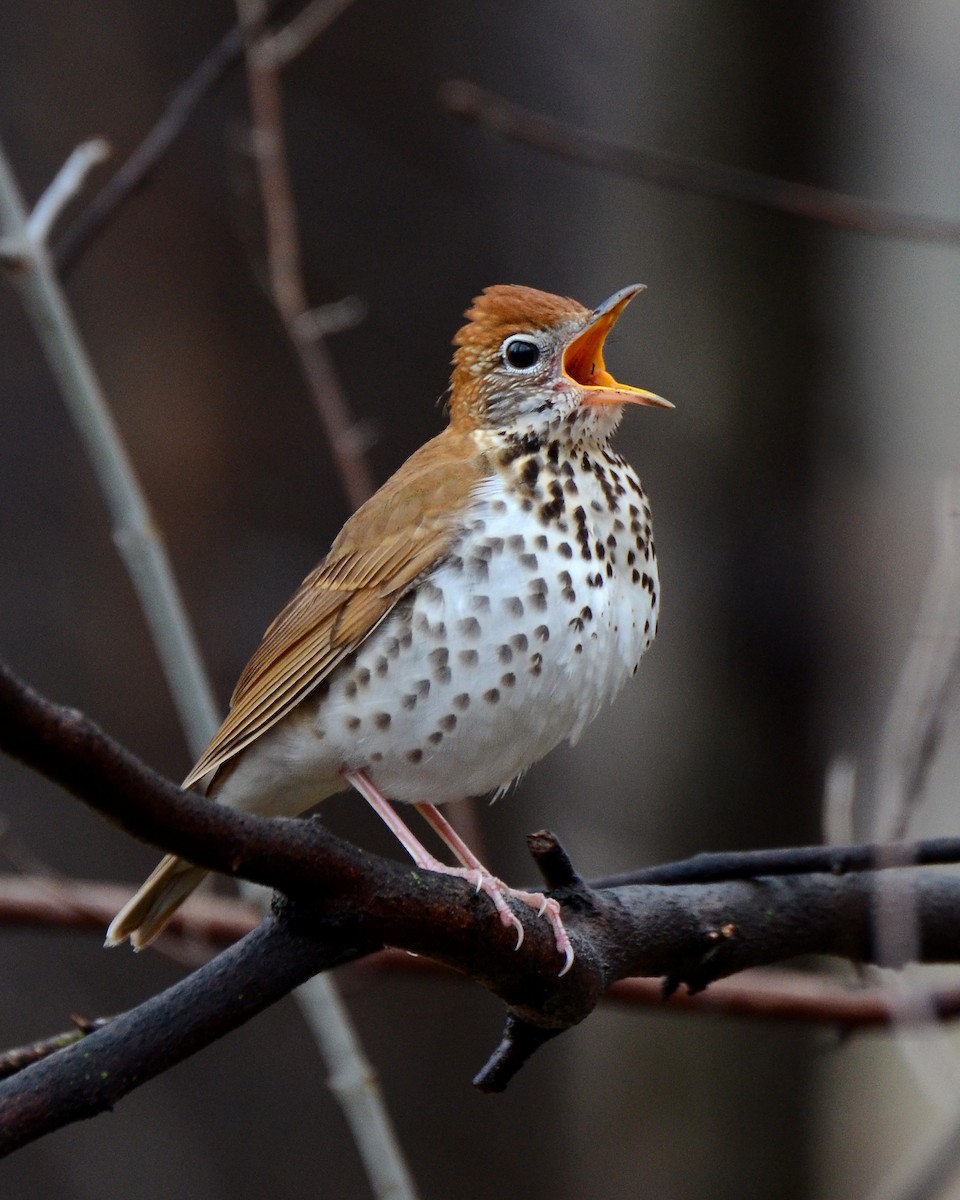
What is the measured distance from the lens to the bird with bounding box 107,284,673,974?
248cm

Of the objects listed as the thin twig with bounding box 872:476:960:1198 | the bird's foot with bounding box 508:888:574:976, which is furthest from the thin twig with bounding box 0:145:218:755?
the thin twig with bounding box 872:476:960:1198

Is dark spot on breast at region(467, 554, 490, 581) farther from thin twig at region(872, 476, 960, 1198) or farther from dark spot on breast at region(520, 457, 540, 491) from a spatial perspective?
thin twig at region(872, 476, 960, 1198)

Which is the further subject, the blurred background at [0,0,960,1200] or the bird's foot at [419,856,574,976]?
the blurred background at [0,0,960,1200]

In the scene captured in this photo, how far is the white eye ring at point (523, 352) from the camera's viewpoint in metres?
2.75

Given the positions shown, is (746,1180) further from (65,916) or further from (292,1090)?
(65,916)

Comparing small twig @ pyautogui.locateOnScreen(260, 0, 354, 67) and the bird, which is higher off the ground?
small twig @ pyautogui.locateOnScreen(260, 0, 354, 67)

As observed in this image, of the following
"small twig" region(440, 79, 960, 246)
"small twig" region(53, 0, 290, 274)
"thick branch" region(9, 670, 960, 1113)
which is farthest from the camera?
"small twig" region(440, 79, 960, 246)

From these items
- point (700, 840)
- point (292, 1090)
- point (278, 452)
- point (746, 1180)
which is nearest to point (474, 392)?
point (278, 452)

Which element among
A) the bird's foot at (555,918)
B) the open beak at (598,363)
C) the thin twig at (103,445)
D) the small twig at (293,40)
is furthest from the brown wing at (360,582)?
the small twig at (293,40)

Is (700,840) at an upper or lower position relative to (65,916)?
lower

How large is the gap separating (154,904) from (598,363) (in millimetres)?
1250

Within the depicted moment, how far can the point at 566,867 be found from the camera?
2.11 m

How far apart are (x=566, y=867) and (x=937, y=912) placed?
0.76m

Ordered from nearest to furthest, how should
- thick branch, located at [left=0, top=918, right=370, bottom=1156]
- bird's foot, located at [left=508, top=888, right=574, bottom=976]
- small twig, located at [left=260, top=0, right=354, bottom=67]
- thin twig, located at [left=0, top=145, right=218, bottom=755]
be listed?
thick branch, located at [left=0, top=918, right=370, bottom=1156] → bird's foot, located at [left=508, top=888, right=574, bottom=976] → thin twig, located at [left=0, top=145, right=218, bottom=755] → small twig, located at [left=260, top=0, right=354, bottom=67]
